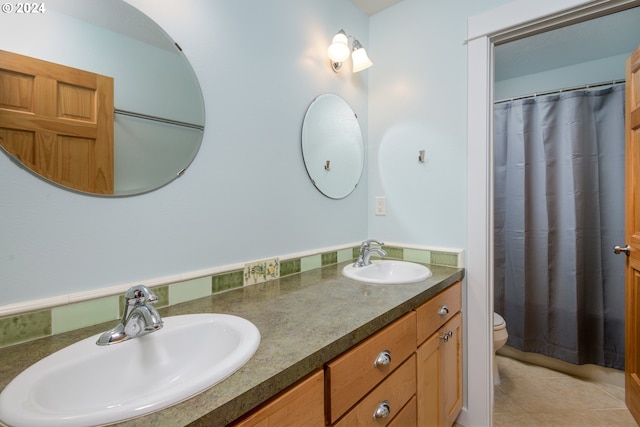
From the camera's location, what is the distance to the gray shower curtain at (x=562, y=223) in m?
1.91

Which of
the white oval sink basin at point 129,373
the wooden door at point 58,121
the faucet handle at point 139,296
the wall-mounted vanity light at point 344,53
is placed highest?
the wall-mounted vanity light at point 344,53

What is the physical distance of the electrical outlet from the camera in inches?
70.5

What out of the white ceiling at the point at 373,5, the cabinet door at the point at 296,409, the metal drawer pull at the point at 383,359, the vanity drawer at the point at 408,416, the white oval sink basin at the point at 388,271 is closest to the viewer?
the cabinet door at the point at 296,409

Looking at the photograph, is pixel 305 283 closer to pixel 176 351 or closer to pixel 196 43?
pixel 176 351

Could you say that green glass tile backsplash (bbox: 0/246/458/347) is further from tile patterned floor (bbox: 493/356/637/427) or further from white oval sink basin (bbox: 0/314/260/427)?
tile patterned floor (bbox: 493/356/637/427)

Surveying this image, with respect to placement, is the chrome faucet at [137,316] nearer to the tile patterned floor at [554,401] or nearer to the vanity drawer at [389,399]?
→ the vanity drawer at [389,399]

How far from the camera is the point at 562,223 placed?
203 cm

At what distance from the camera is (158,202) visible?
36.5 inches

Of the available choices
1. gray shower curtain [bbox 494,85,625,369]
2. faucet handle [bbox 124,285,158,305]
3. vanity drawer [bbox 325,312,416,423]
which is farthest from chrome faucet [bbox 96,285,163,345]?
gray shower curtain [bbox 494,85,625,369]

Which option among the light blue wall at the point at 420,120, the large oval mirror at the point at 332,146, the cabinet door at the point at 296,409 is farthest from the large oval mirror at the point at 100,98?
the light blue wall at the point at 420,120

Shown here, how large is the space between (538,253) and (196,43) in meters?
2.47

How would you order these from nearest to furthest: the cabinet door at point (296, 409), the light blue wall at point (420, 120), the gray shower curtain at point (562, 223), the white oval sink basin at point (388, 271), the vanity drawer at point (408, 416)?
the cabinet door at point (296, 409) < the vanity drawer at point (408, 416) < the white oval sink basin at point (388, 271) < the light blue wall at point (420, 120) < the gray shower curtain at point (562, 223)

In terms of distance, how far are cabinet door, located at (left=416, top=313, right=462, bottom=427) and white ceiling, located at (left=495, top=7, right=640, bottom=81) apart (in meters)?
1.91

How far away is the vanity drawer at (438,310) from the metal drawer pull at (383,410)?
0.26 m
